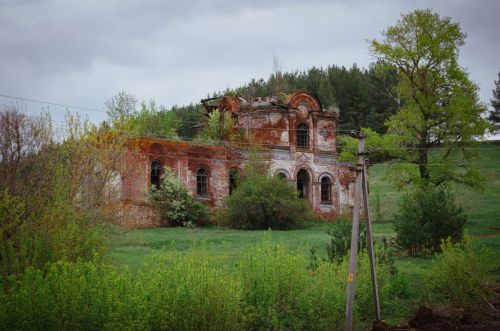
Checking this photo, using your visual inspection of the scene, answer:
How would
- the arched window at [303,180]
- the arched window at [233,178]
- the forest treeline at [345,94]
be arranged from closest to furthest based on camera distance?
1. the arched window at [233,178]
2. the arched window at [303,180]
3. the forest treeline at [345,94]

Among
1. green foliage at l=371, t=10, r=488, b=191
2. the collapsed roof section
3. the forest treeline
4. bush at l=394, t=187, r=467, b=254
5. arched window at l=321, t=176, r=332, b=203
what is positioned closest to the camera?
bush at l=394, t=187, r=467, b=254

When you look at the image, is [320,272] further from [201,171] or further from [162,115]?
[162,115]

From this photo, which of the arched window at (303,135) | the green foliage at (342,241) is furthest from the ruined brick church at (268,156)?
the green foliage at (342,241)

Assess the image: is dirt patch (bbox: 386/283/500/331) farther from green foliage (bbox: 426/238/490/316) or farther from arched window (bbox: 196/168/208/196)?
arched window (bbox: 196/168/208/196)

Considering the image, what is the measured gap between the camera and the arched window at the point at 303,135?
125ft

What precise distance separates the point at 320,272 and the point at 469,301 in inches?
165

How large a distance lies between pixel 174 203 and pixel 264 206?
16.6 ft

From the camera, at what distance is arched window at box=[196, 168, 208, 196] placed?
34091 mm

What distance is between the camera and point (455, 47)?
29953 mm

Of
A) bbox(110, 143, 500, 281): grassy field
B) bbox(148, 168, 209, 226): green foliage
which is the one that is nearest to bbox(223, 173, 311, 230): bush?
bbox(110, 143, 500, 281): grassy field

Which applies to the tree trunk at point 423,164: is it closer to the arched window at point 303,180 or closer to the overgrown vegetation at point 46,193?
the arched window at point 303,180

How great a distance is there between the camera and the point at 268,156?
3569cm

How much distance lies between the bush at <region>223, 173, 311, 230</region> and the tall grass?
59.1 feet

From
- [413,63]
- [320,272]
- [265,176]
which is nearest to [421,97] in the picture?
[413,63]
